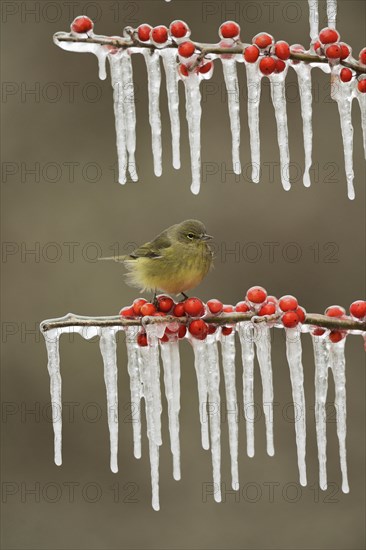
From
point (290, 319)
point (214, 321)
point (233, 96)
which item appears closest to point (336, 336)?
point (290, 319)

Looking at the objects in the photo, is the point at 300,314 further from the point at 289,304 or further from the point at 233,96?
the point at 233,96

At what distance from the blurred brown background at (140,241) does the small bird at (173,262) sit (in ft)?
8.65

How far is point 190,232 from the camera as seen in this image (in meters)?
3.03

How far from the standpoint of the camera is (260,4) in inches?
232

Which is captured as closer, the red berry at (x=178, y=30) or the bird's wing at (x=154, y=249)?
the red berry at (x=178, y=30)

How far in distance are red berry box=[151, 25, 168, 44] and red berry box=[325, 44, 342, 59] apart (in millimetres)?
382

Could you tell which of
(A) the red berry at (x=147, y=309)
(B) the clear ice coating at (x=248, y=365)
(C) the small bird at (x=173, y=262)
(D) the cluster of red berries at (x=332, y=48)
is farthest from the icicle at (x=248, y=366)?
(D) the cluster of red berries at (x=332, y=48)

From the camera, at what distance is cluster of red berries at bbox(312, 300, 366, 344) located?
7.42 feet

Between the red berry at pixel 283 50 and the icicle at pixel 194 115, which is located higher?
the red berry at pixel 283 50

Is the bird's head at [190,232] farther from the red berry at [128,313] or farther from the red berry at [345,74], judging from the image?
the red berry at [345,74]

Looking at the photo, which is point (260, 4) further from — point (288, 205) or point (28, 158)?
point (28, 158)

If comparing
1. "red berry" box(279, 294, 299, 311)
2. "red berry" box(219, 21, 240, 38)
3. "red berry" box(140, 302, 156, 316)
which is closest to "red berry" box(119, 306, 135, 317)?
"red berry" box(140, 302, 156, 316)

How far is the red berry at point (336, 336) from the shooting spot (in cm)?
229

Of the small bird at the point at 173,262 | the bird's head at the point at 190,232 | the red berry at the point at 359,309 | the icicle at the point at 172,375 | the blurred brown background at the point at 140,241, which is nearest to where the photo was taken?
the red berry at the point at 359,309
